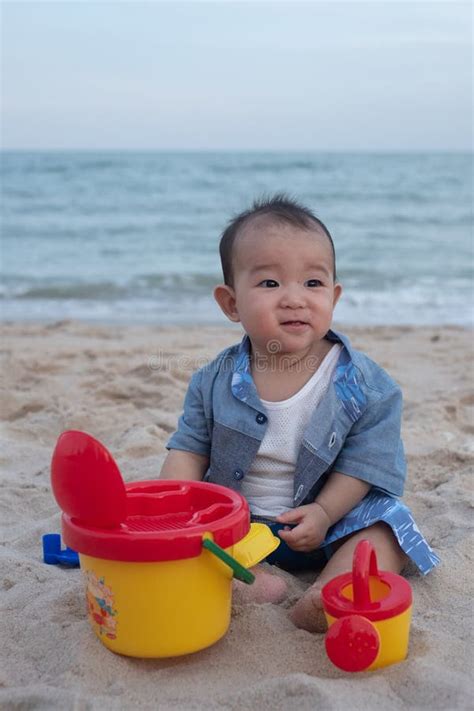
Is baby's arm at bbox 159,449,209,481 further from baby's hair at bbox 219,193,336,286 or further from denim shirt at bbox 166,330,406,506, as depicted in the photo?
baby's hair at bbox 219,193,336,286

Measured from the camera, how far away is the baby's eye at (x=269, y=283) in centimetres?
212

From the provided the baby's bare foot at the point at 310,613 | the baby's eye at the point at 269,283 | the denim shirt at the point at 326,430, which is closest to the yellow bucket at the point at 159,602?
the baby's bare foot at the point at 310,613

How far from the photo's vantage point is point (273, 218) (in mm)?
2133

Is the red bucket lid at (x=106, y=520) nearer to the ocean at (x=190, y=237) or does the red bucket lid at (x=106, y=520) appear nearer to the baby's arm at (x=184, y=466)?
the baby's arm at (x=184, y=466)

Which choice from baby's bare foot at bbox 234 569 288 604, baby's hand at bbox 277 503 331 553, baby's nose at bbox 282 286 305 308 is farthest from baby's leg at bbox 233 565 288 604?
baby's nose at bbox 282 286 305 308

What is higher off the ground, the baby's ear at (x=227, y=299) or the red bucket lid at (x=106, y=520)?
the baby's ear at (x=227, y=299)

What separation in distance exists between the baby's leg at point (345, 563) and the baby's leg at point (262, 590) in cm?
9

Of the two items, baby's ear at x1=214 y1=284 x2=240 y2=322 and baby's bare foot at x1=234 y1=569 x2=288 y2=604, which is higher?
baby's ear at x1=214 y1=284 x2=240 y2=322

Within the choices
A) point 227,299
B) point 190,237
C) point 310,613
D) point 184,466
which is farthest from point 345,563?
point 190,237

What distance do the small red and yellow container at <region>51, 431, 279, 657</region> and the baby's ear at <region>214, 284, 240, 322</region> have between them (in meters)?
0.74

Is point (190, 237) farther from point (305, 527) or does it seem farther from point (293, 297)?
point (305, 527)

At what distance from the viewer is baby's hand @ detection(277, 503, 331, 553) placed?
1984mm

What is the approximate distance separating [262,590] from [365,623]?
0.43 meters

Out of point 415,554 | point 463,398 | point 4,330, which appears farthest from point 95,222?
point 415,554
